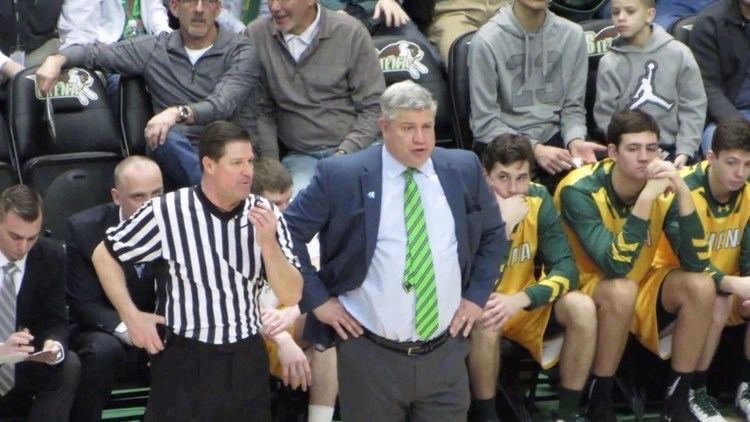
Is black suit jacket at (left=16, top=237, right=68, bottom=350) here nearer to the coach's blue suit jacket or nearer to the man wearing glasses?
the man wearing glasses

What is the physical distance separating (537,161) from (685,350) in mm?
1171

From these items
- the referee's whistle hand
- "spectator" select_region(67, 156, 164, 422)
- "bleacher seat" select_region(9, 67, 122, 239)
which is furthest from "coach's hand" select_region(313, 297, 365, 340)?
"bleacher seat" select_region(9, 67, 122, 239)

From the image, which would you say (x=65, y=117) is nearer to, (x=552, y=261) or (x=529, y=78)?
(x=529, y=78)

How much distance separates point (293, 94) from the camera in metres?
7.36

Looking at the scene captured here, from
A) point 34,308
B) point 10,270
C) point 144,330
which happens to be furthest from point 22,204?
point 144,330

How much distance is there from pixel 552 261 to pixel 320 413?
4.00ft

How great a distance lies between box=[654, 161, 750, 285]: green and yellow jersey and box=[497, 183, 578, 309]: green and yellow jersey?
63cm

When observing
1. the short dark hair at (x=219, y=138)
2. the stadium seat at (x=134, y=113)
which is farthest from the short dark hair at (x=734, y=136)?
the stadium seat at (x=134, y=113)

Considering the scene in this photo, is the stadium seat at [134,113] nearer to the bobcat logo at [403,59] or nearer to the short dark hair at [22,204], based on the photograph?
the bobcat logo at [403,59]

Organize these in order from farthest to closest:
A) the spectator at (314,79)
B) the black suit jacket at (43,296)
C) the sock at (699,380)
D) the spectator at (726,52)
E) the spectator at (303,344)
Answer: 1. the spectator at (726,52)
2. the spectator at (314,79)
3. the sock at (699,380)
4. the spectator at (303,344)
5. the black suit jacket at (43,296)

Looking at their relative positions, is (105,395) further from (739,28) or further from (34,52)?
(739,28)

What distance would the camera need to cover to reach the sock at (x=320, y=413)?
6293mm

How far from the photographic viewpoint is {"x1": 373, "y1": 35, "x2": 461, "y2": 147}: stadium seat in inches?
303

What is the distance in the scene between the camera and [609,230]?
6715 mm
